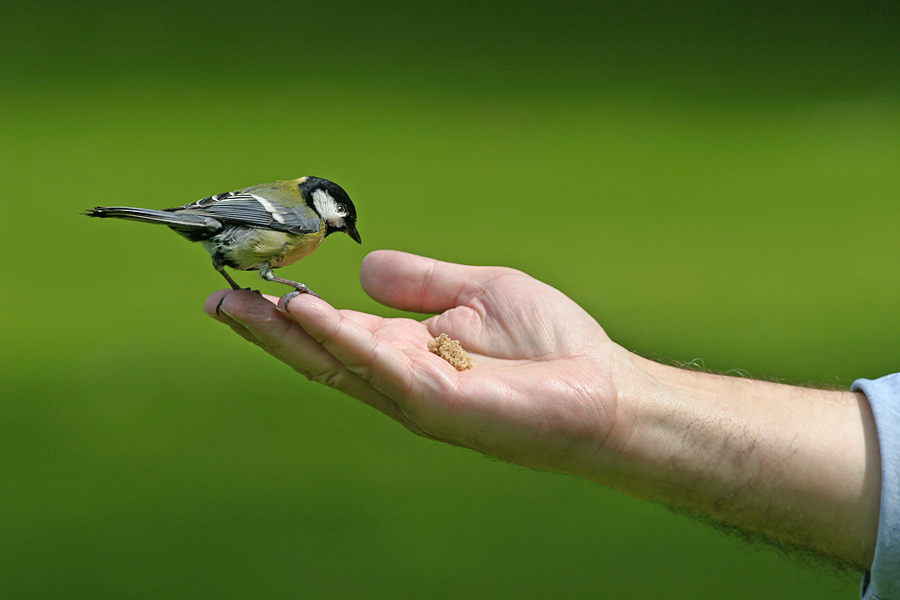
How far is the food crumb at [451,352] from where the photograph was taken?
4.14 feet

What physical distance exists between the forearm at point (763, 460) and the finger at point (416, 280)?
496mm

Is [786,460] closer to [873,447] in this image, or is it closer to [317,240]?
[873,447]

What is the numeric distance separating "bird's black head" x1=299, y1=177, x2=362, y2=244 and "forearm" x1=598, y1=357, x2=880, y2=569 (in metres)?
0.71

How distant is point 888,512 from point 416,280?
1050 mm

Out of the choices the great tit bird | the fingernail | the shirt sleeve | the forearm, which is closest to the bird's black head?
the great tit bird

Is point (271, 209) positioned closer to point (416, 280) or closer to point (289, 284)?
point (289, 284)

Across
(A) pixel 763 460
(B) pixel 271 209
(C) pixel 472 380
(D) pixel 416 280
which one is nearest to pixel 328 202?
(B) pixel 271 209

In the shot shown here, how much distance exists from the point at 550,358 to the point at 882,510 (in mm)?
596

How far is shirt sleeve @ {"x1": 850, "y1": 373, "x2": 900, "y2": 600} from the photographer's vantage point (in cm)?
97

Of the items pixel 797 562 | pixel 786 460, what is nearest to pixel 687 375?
pixel 786 460

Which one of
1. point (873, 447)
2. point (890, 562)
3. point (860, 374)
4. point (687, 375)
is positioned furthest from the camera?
point (860, 374)

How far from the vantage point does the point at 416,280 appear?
63.2 inches

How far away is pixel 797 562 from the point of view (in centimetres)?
114

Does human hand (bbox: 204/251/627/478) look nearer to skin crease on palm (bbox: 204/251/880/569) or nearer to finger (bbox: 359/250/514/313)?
skin crease on palm (bbox: 204/251/880/569)
